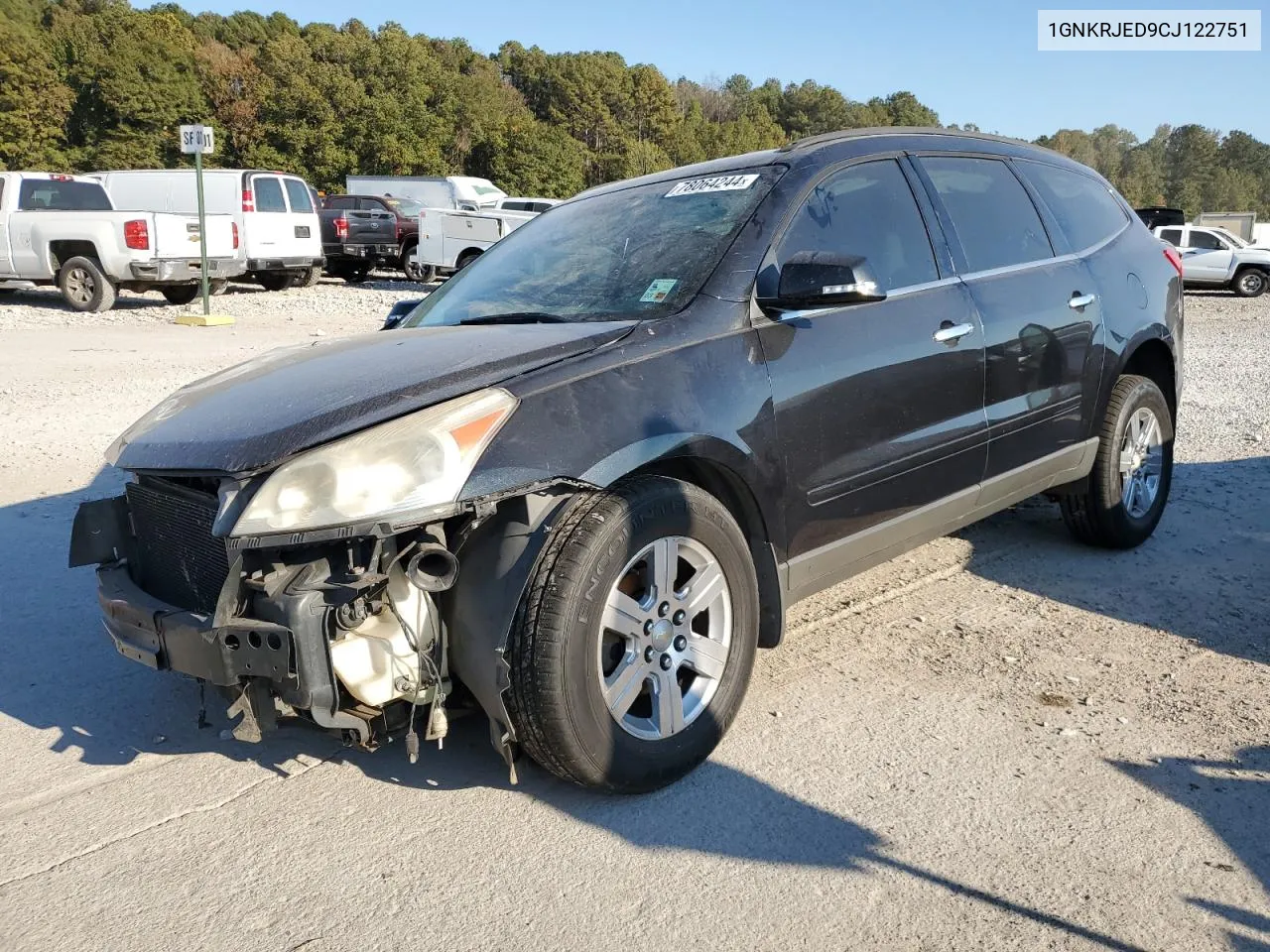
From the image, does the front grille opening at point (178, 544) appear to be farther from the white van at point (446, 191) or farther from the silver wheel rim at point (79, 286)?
the white van at point (446, 191)

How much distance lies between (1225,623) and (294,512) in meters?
3.52

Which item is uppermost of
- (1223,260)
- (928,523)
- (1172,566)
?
(1223,260)

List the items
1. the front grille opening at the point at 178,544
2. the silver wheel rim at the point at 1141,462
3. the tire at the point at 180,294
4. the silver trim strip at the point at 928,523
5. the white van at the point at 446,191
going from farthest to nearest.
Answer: the white van at the point at 446,191 → the tire at the point at 180,294 → the silver wheel rim at the point at 1141,462 → the silver trim strip at the point at 928,523 → the front grille opening at the point at 178,544

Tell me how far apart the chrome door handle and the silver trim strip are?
1.88ft

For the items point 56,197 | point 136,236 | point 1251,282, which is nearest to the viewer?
point 136,236

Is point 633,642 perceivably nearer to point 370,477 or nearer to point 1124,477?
point 370,477

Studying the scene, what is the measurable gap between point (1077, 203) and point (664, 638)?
10.6 ft

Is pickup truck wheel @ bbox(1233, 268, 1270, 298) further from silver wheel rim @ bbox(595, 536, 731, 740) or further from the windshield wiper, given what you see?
silver wheel rim @ bbox(595, 536, 731, 740)

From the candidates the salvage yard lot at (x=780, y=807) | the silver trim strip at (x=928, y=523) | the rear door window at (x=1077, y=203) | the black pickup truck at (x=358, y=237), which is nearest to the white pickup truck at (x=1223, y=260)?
the black pickup truck at (x=358, y=237)

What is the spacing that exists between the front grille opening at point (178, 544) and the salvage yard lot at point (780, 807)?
536 millimetres

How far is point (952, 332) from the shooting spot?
12.2ft

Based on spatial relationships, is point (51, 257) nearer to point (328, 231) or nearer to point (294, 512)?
point (328, 231)

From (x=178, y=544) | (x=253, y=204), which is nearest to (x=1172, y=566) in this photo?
(x=178, y=544)

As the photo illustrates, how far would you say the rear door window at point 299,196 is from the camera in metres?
18.3
